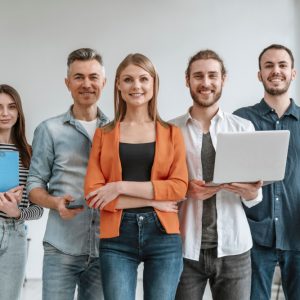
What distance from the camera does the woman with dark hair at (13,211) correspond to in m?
2.06

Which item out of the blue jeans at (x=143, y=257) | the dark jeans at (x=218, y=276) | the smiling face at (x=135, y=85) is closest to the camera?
the blue jeans at (x=143, y=257)

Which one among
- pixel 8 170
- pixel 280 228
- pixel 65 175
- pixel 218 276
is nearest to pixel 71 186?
pixel 65 175

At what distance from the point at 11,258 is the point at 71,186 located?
1.50 ft

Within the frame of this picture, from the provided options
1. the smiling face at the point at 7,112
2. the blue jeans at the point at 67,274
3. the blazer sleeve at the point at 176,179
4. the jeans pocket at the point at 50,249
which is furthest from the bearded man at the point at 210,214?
the smiling face at the point at 7,112

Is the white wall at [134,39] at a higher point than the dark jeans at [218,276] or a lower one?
higher

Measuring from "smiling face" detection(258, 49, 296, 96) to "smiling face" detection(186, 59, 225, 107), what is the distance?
17.7 inches

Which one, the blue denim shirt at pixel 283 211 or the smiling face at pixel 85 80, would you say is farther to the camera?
the blue denim shirt at pixel 283 211

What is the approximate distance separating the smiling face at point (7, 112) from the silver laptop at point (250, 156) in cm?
103

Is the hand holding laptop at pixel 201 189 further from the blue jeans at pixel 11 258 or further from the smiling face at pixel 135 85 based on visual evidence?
the blue jeans at pixel 11 258

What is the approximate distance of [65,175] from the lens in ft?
6.40

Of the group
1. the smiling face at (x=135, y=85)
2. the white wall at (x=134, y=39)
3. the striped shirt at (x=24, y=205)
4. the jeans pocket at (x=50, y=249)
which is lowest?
the jeans pocket at (x=50, y=249)

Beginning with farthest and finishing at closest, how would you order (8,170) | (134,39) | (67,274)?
(134,39) < (8,170) < (67,274)

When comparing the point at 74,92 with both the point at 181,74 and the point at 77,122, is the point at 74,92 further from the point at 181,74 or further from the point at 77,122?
the point at 181,74

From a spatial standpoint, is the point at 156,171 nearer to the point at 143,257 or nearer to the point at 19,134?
the point at 143,257
